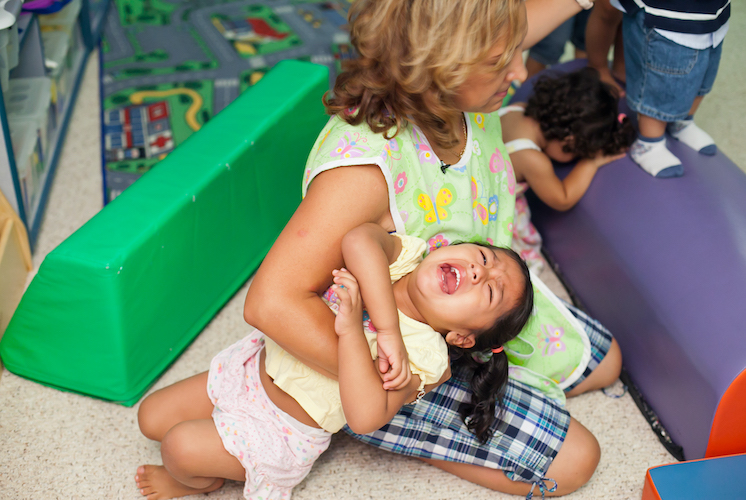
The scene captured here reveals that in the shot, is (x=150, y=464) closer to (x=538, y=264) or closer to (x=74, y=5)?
(x=538, y=264)

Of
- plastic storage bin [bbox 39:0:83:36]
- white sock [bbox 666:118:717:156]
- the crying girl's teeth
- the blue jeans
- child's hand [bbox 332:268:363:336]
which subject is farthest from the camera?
plastic storage bin [bbox 39:0:83:36]

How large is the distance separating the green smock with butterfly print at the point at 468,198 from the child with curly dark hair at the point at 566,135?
30 cm

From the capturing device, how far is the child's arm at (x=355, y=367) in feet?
3.01

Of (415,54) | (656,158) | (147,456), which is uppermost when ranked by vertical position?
(415,54)

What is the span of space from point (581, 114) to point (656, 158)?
20 centimetres

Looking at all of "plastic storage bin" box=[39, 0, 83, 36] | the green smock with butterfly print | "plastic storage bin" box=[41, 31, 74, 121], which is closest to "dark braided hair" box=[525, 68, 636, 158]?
the green smock with butterfly print

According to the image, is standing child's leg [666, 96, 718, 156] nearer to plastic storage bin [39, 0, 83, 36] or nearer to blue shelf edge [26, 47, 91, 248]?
blue shelf edge [26, 47, 91, 248]

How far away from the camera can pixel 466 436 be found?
1194mm

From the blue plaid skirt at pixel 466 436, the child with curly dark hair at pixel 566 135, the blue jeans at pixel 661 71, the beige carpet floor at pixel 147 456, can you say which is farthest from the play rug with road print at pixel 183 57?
the blue plaid skirt at pixel 466 436

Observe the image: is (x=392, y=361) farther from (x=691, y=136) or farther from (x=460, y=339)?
(x=691, y=136)

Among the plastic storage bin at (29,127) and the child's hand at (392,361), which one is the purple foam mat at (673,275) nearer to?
the child's hand at (392,361)

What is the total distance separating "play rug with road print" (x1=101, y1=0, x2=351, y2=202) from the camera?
209cm

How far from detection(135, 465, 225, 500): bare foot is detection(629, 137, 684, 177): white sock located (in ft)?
3.63

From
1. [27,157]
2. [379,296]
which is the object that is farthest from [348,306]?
[27,157]
